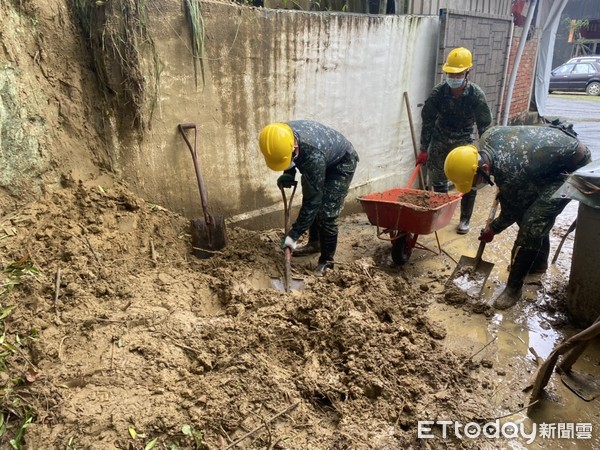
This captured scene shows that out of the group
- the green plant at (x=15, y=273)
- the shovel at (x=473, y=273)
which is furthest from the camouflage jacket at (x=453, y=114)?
the green plant at (x=15, y=273)

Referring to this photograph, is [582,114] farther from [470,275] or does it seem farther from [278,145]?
[278,145]

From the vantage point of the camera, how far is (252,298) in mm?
3256

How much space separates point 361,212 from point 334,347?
10.7 feet

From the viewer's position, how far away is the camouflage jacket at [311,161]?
11.5 ft

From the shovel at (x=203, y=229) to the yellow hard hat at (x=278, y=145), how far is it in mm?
837

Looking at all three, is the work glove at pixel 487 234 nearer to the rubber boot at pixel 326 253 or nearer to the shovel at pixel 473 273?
the shovel at pixel 473 273

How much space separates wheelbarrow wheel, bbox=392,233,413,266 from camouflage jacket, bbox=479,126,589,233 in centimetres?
105

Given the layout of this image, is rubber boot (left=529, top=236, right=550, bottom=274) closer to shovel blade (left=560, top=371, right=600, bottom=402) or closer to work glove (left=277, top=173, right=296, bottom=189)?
shovel blade (left=560, top=371, right=600, bottom=402)

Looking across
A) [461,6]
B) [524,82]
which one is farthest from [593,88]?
[461,6]

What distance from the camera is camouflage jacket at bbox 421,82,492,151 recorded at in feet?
15.6

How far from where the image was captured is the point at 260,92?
432 centimetres

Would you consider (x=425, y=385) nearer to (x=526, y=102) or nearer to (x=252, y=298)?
(x=252, y=298)

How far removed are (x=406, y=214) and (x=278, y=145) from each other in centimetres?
134

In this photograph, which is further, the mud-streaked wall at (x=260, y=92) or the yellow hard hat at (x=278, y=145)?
the mud-streaked wall at (x=260, y=92)
